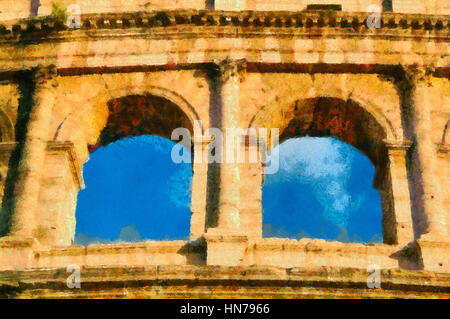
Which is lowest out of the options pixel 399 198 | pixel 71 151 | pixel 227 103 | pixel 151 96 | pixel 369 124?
pixel 399 198

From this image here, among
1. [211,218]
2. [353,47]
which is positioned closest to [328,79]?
[353,47]

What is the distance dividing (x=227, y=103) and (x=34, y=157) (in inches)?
141

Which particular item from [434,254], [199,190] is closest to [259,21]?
[199,190]

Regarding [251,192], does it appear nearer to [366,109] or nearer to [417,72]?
[366,109]

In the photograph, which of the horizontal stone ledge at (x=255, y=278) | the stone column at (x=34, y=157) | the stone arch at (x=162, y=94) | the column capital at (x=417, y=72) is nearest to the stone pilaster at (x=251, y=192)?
the stone arch at (x=162, y=94)

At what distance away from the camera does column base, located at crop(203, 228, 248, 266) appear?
1898cm

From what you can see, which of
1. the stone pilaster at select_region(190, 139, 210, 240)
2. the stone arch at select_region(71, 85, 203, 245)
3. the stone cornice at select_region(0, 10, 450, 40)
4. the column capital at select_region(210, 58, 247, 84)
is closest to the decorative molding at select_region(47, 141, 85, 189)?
the stone arch at select_region(71, 85, 203, 245)

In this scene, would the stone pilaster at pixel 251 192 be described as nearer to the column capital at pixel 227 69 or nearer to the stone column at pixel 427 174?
the column capital at pixel 227 69

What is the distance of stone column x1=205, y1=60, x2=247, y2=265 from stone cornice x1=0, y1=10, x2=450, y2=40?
1.00m

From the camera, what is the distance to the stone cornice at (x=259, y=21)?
872 inches

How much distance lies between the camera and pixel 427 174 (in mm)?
20344
